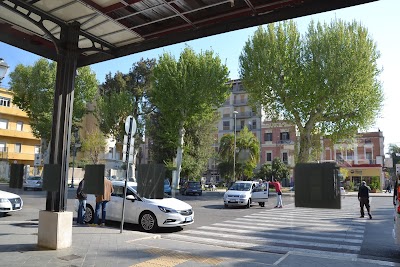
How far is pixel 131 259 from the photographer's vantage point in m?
6.73

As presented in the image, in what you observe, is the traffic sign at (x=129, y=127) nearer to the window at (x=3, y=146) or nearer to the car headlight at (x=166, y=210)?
the car headlight at (x=166, y=210)

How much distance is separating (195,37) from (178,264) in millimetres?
4339

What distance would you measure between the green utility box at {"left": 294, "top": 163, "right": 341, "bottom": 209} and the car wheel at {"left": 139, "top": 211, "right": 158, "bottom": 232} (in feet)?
25.1

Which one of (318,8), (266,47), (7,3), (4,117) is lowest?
(318,8)

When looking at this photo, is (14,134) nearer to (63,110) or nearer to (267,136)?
(267,136)

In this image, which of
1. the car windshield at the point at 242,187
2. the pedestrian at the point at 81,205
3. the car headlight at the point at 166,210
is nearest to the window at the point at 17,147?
the car windshield at the point at 242,187

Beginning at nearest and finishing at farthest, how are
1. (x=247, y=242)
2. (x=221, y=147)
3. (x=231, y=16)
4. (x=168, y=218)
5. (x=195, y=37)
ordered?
1. (x=231, y=16)
2. (x=195, y=37)
3. (x=247, y=242)
4. (x=168, y=218)
5. (x=221, y=147)

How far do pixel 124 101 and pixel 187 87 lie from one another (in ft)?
30.1

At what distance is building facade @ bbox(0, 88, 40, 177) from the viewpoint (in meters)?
49.4

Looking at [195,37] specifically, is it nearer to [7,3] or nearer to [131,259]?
[7,3]

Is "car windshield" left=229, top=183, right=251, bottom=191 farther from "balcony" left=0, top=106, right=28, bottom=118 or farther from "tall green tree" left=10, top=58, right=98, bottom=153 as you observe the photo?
"balcony" left=0, top=106, right=28, bottom=118

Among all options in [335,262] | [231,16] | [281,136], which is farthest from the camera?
[281,136]

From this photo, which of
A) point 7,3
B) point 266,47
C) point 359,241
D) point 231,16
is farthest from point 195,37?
point 266,47

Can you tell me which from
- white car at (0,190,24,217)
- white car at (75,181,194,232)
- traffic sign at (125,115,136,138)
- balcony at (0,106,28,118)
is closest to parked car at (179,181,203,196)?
white car at (0,190,24,217)
